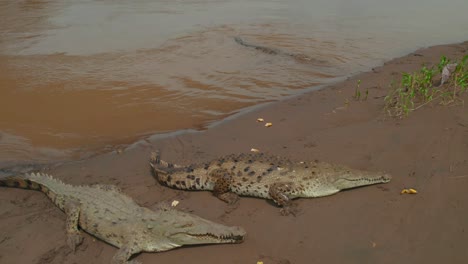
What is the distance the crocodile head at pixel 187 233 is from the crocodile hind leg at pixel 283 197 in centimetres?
70

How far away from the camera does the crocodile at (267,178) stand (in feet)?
12.9

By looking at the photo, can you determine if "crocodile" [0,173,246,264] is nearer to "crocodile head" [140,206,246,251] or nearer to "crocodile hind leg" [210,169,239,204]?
"crocodile head" [140,206,246,251]

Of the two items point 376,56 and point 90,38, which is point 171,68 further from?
point 376,56

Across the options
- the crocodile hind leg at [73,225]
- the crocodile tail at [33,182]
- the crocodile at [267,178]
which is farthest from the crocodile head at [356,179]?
the crocodile tail at [33,182]

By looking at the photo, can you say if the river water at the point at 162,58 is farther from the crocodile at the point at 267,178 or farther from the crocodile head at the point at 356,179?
the crocodile head at the point at 356,179

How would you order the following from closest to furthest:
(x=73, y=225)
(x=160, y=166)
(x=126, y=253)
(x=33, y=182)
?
1. (x=126, y=253)
2. (x=73, y=225)
3. (x=33, y=182)
4. (x=160, y=166)

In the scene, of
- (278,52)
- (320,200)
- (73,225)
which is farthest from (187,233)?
(278,52)

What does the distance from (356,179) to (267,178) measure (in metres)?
0.98

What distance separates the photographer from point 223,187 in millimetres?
4152

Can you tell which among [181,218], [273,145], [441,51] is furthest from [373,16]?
[181,218]

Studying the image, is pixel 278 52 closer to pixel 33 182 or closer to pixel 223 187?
pixel 223 187

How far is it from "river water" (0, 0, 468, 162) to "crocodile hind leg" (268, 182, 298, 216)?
8.37 ft

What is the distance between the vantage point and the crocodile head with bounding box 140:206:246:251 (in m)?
3.30

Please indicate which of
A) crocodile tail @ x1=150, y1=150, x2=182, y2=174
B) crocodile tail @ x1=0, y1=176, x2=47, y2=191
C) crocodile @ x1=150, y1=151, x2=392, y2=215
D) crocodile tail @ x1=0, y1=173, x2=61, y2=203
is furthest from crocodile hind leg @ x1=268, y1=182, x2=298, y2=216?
crocodile tail @ x1=0, y1=176, x2=47, y2=191
